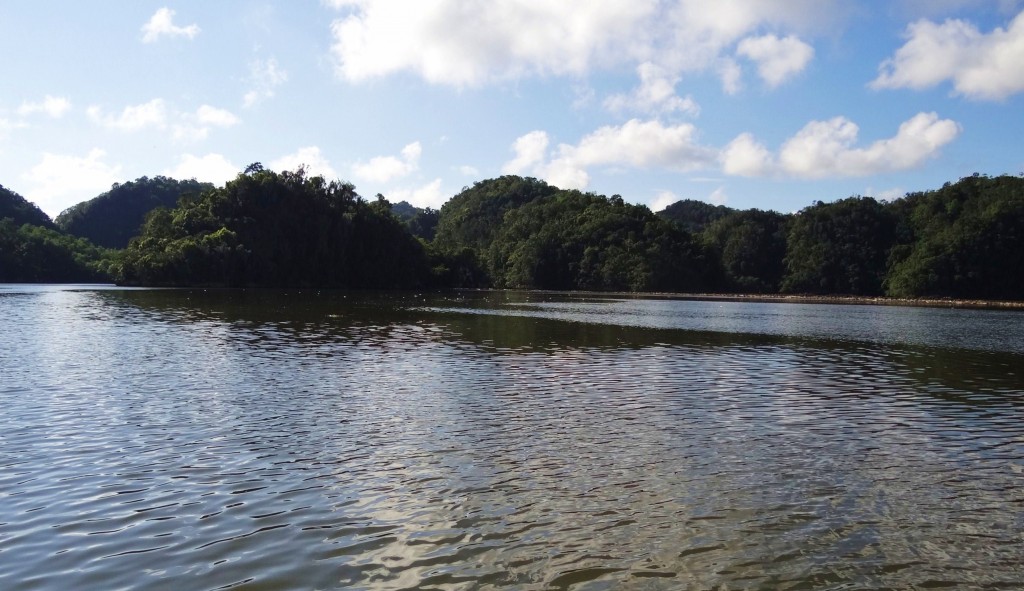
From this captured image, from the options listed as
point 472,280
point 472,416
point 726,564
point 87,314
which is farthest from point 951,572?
point 472,280

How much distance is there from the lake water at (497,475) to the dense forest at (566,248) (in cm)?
10730

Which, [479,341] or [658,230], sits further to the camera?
[658,230]

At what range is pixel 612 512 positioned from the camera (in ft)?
34.5

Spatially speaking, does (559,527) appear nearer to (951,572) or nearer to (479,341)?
(951,572)

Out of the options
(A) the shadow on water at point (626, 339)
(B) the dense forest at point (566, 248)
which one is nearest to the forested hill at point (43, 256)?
(B) the dense forest at point (566, 248)

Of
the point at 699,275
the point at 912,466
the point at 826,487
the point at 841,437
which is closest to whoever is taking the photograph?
the point at 826,487

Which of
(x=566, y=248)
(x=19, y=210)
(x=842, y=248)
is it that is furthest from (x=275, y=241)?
(x=842, y=248)

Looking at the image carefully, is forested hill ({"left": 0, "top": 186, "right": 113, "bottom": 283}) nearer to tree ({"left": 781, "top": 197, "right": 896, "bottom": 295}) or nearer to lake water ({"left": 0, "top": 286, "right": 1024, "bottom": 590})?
tree ({"left": 781, "top": 197, "right": 896, "bottom": 295})

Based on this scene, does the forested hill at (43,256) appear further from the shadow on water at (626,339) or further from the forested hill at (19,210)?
the shadow on water at (626,339)

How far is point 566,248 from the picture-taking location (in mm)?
167875

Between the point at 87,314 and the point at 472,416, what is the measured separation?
43.0m

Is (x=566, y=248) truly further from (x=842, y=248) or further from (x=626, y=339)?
(x=626, y=339)

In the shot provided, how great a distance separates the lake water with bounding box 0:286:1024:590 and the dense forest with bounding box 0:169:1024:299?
107 m

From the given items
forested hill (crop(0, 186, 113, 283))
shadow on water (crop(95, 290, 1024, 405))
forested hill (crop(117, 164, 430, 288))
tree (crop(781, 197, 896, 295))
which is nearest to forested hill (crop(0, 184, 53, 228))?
forested hill (crop(0, 186, 113, 283))
